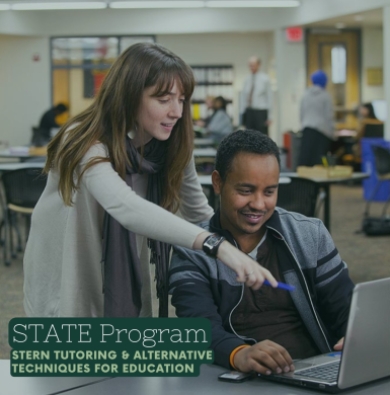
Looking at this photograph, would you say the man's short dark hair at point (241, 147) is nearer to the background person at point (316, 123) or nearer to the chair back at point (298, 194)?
the chair back at point (298, 194)

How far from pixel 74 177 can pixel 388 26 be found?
10.4 meters

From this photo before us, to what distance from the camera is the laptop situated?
1.65m

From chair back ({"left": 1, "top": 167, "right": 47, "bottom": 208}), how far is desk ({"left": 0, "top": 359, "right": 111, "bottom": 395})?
15.5 ft

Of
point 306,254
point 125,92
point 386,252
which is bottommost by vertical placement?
point 386,252

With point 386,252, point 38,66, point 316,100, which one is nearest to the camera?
point 386,252

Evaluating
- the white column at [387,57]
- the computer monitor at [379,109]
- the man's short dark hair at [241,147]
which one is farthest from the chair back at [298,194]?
the computer monitor at [379,109]

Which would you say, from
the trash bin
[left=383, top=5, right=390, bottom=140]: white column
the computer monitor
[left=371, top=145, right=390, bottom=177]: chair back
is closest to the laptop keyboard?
[left=371, top=145, right=390, bottom=177]: chair back

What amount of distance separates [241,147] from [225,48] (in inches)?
615

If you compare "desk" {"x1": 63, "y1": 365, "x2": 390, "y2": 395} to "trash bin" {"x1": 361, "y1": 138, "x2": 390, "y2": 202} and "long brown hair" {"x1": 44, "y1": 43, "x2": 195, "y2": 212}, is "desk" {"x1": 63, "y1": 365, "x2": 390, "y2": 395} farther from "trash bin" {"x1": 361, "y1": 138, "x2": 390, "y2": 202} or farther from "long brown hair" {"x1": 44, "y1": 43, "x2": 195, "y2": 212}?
"trash bin" {"x1": 361, "y1": 138, "x2": 390, "y2": 202}

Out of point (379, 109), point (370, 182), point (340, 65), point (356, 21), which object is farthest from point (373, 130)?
point (340, 65)

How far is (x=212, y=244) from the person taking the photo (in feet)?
6.29

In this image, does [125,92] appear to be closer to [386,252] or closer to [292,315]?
[292,315]

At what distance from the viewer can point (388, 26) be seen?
11992 mm

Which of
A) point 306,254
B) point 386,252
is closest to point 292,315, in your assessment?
point 306,254
